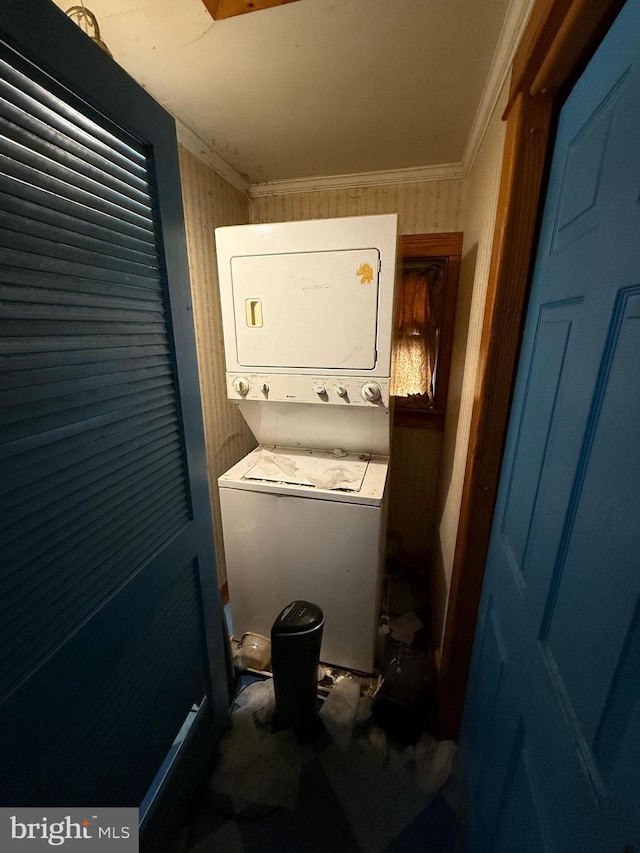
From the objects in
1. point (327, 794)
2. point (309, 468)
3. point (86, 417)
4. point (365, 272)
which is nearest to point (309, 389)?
point (309, 468)

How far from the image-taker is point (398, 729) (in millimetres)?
1364

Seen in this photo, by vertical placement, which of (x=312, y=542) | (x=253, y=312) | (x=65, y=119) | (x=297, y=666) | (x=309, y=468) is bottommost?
(x=297, y=666)

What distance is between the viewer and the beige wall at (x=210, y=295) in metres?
1.68

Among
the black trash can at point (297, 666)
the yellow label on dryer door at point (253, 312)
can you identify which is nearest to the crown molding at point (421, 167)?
the yellow label on dryer door at point (253, 312)

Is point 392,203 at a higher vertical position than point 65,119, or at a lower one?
higher

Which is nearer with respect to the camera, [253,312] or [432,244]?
[253,312]

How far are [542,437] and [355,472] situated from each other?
3.00 feet

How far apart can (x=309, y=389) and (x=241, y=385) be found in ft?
1.12

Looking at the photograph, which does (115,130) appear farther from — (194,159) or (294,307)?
(194,159)

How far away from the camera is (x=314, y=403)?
1545mm

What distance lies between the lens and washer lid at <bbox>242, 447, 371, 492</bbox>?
4.90 feet

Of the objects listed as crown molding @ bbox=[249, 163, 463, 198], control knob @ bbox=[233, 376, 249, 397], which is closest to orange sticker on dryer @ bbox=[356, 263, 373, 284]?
control knob @ bbox=[233, 376, 249, 397]

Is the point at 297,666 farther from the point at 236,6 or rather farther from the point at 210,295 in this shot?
the point at 236,6

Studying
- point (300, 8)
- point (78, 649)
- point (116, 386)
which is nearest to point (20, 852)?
point (78, 649)
